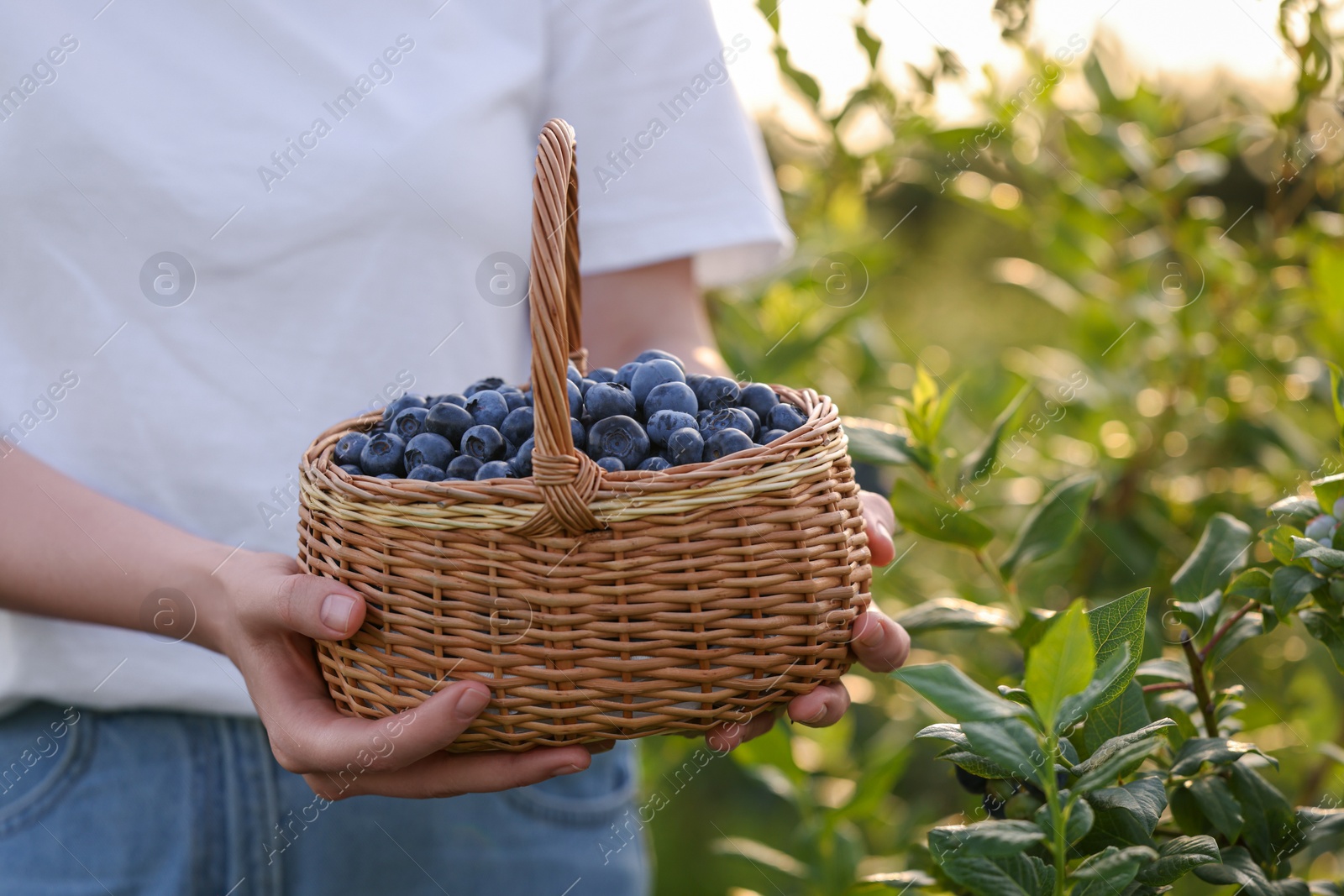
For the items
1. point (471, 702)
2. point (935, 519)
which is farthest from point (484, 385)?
point (935, 519)

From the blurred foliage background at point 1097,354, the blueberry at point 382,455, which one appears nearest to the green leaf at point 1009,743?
the blueberry at point 382,455

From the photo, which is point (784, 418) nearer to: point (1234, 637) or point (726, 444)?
point (726, 444)

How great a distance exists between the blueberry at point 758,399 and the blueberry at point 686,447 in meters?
0.09

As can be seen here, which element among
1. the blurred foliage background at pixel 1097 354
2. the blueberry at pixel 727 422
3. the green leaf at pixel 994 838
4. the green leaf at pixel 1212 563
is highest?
the blueberry at pixel 727 422

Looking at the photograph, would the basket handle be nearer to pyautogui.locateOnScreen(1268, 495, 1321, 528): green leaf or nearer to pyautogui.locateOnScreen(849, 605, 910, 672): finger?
pyautogui.locateOnScreen(849, 605, 910, 672): finger

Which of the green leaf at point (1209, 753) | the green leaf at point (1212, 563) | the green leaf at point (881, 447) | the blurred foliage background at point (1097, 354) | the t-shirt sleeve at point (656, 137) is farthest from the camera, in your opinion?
the blurred foliage background at point (1097, 354)

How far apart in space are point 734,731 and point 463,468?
0.86 feet

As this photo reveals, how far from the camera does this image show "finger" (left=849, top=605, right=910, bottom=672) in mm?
690

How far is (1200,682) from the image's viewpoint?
68 centimetres

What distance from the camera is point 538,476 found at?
23.8 inches

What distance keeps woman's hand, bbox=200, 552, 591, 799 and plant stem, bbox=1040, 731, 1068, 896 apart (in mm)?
282

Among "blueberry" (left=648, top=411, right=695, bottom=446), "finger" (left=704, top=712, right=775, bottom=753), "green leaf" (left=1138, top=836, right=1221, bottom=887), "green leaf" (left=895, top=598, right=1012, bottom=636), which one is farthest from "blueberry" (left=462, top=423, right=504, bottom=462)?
"green leaf" (left=1138, top=836, right=1221, bottom=887)

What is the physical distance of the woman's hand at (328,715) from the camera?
0.62 m

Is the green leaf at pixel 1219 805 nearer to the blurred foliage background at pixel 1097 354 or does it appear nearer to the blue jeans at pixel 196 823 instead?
the blurred foliage background at pixel 1097 354
